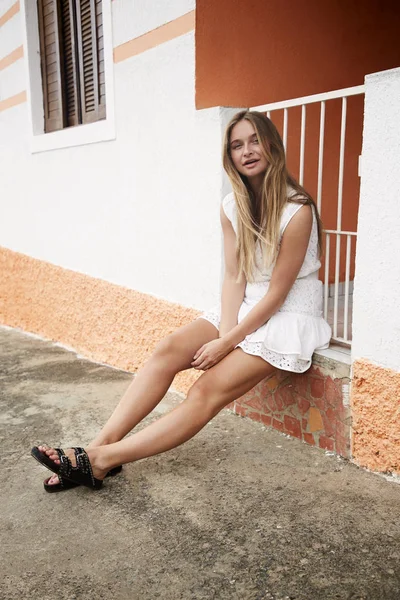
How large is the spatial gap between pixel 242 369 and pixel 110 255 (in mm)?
2253

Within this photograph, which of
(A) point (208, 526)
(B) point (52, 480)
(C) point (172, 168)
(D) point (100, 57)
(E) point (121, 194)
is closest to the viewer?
(A) point (208, 526)

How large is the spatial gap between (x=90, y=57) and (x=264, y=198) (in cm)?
291

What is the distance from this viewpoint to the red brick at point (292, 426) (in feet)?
10.0

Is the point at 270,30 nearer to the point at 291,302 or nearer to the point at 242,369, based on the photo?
the point at 291,302

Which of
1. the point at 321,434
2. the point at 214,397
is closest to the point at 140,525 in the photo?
→ the point at 214,397

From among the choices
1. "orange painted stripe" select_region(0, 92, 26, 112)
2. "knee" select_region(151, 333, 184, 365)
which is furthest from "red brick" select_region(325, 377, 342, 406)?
"orange painted stripe" select_region(0, 92, 26, 112)

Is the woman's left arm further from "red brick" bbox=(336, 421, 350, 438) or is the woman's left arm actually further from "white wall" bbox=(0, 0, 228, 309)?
"white wall" bbox=(0, 0, 228, 309)

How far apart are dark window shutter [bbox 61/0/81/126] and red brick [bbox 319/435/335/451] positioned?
3584 millimetres

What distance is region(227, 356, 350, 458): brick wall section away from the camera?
280cm

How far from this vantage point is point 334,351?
9.53 feet

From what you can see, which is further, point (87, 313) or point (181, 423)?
point (87, 313)

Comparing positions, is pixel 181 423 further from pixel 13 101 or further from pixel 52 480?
pixel 13 101

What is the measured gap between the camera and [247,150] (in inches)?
106

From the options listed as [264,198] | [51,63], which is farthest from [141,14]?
[51,63]
